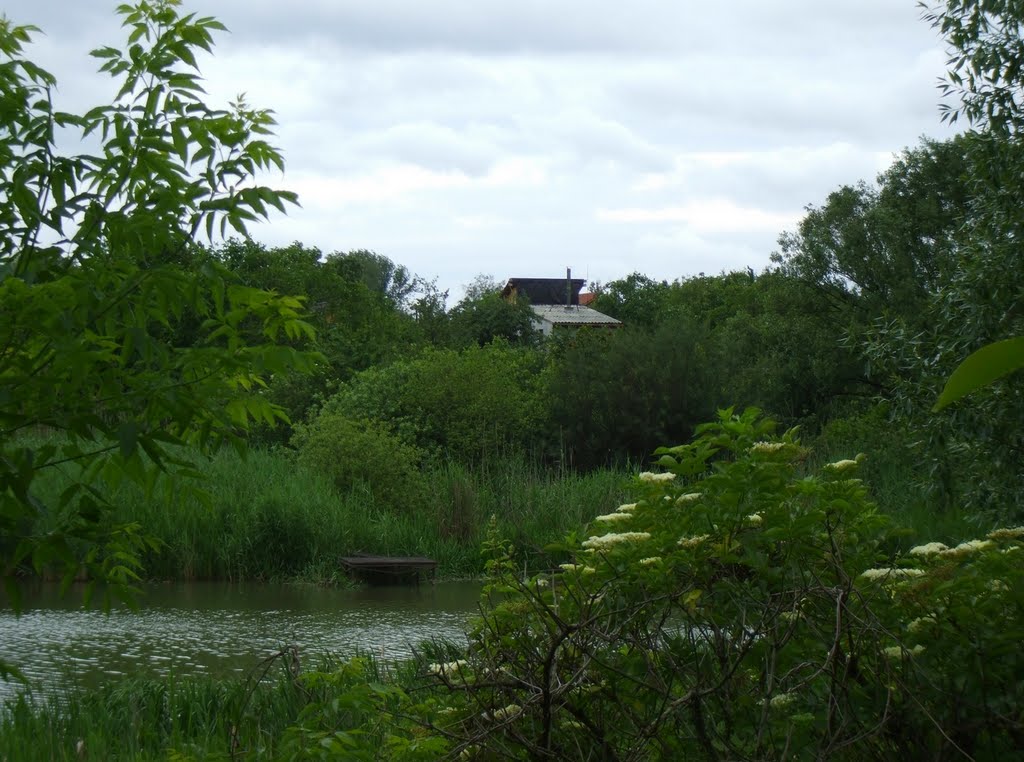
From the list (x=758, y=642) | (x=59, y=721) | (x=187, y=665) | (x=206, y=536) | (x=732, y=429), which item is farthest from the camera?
(x=206, y=536)

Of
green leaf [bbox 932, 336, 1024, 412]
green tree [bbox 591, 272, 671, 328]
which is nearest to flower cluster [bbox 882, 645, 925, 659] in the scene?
green leaf [bbox 932, 336, 1024, 412]

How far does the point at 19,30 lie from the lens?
12.6ft

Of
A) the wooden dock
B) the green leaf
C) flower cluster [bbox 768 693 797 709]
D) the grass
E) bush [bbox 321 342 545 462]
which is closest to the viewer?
the green leaf

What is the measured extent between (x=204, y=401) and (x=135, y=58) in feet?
4.54

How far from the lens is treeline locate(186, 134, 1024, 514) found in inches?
362

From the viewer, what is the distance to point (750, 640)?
100 inches

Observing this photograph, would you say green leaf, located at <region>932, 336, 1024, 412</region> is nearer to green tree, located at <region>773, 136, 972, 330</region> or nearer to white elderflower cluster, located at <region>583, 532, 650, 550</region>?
white elderflower cluster, located at <region>583, 532, 650, 550</region>

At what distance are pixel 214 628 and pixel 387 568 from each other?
3.65m

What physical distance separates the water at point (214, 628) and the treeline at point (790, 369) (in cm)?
335

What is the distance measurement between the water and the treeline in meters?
3.35

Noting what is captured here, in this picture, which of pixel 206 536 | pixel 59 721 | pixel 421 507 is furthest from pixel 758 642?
pixel 421 507

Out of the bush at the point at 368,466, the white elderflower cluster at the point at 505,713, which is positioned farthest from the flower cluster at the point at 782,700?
the bush at the point at 368,466

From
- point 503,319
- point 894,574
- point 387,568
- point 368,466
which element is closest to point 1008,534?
point 894,574

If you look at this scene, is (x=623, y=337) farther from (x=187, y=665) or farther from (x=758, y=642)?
(x=758, y=642)
